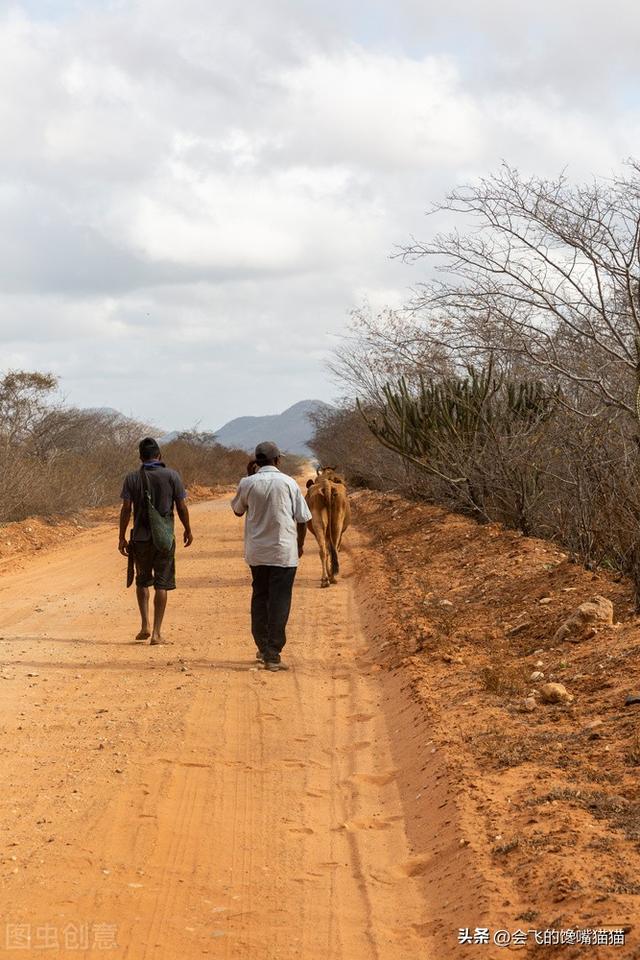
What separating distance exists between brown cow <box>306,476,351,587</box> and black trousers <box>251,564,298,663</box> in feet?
16.0

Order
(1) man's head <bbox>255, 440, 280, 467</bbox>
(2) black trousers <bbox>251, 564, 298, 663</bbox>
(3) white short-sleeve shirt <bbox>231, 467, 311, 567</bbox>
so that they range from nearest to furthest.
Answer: (2) black trousers <bbox>251, 564, 298, 663</bbox>, (3) white short-sleeve shirt <bbox>231, 467, 311, 567</bbox>, (1) man's head <bbox>255, 440, 280, 467</bbox>

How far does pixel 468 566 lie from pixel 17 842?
951cm

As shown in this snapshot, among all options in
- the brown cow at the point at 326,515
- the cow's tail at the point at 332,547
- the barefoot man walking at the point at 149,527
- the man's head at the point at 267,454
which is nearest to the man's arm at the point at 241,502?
the man's head at the point at 267,454

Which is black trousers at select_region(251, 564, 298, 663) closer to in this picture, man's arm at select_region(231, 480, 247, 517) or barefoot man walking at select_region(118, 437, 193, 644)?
man's arm at select_region(231, 480, 247, 517)

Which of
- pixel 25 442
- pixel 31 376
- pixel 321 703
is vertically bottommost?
pixel 321 703

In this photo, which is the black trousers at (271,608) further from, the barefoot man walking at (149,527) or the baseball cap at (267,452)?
the barefoot man walking at (149,527)

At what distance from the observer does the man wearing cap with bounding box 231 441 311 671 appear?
30.5 feet

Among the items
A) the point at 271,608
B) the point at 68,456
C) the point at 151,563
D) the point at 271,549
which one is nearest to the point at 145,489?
the point at 151,563

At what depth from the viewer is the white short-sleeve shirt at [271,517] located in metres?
9.38

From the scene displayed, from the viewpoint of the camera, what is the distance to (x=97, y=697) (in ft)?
26.5

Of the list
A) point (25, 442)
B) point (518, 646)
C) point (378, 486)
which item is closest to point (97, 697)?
point (518, 646)

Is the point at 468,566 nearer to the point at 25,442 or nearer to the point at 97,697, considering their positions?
the point at 97,697

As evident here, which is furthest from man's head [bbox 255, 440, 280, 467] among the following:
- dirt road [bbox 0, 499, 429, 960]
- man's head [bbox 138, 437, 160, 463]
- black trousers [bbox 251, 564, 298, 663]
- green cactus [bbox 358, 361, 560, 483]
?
green cactus [bbox 358, 361, 560, 483]

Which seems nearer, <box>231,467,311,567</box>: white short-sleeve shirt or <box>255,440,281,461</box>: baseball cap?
<box>231,467,311,567</box>: white short-sleeve shirt
